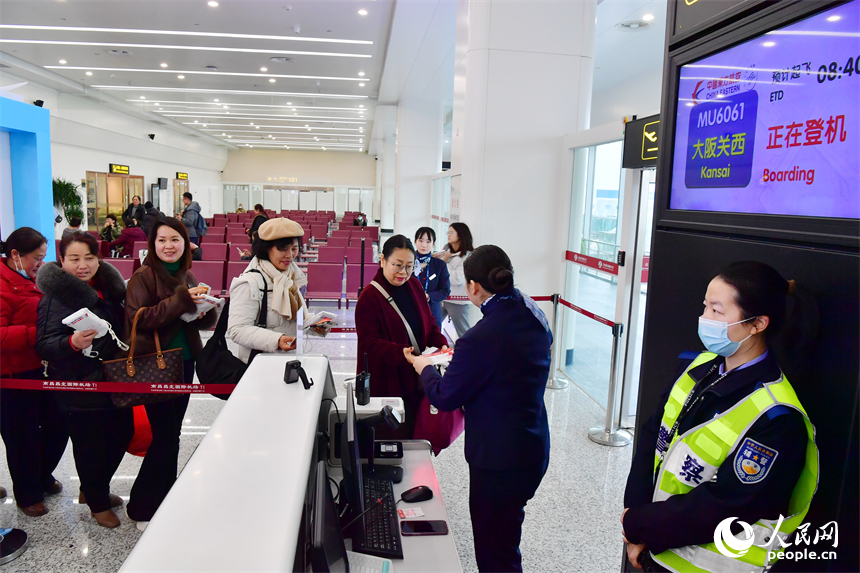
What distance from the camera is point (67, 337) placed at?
106 inches

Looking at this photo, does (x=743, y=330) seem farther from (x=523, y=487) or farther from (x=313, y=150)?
(x=313, y=150)

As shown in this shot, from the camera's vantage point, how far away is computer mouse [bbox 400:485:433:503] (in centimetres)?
188

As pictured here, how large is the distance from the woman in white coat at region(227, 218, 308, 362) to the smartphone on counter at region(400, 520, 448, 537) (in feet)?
4.10

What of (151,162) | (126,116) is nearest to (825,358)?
(126,116)

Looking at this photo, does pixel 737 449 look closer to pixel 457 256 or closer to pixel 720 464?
pixel 720 464

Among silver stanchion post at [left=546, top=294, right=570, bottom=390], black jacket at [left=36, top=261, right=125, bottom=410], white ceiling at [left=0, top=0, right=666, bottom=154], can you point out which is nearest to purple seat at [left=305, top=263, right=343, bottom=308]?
silver stanchion post at [left=546, top=294, right=570, bottom=390]

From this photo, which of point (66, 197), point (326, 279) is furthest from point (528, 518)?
point (66, 197)

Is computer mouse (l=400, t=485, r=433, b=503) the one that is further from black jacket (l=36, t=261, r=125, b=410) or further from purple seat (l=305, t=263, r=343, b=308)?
purple seat (l=305, t=263, r=343, b=308)

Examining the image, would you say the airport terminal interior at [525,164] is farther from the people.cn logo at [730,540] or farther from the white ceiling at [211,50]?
the people.cn logo at [730,540]

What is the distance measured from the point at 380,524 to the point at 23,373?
8.13 ft

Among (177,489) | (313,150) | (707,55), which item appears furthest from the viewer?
(313,150)

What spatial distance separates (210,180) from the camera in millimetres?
32344

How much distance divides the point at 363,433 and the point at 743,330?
4.51 ft

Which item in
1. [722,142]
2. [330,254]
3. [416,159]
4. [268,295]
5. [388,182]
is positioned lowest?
[330,254]
